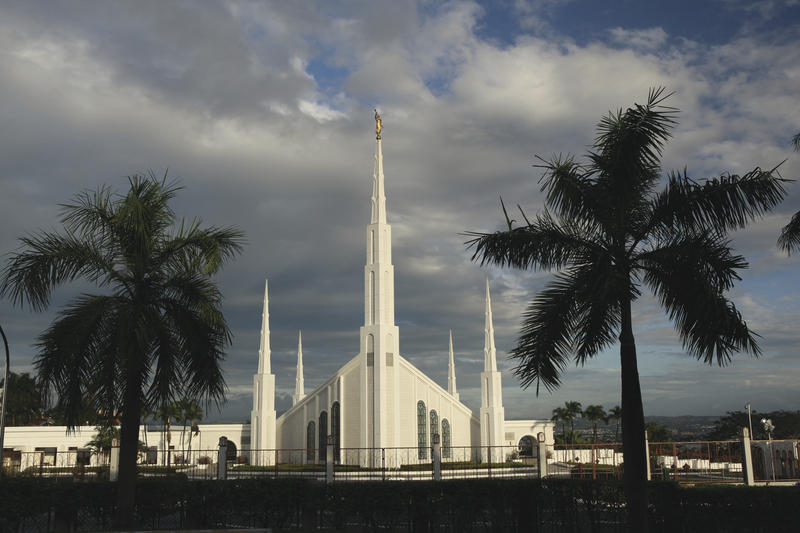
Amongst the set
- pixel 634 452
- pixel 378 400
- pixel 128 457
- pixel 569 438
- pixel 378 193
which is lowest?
pixel 569 438

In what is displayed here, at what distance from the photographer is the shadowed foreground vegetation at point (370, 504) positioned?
1180 cm

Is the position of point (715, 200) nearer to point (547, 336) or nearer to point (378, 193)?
point (547, 336)

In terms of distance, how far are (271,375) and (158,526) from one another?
26576 mm

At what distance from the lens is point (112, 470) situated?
1611 centimetres

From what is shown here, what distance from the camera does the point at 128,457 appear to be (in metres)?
11.8

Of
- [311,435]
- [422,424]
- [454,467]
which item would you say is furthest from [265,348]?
[454,467]

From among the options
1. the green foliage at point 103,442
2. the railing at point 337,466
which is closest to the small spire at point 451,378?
the railing at point 337,466

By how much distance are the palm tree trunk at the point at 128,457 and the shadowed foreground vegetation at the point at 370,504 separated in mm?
→ 1332

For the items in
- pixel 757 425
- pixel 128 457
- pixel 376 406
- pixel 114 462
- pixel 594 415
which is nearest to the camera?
pixel 128 457

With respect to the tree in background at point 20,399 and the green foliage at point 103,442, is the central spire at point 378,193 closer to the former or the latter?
the green foliage at point 103,442

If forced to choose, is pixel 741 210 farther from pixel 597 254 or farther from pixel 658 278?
pixel 597 254

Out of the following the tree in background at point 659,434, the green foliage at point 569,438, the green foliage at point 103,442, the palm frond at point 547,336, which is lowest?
the green foliage at point 569,438

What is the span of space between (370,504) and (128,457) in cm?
487

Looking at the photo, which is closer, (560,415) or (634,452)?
(634,452)
